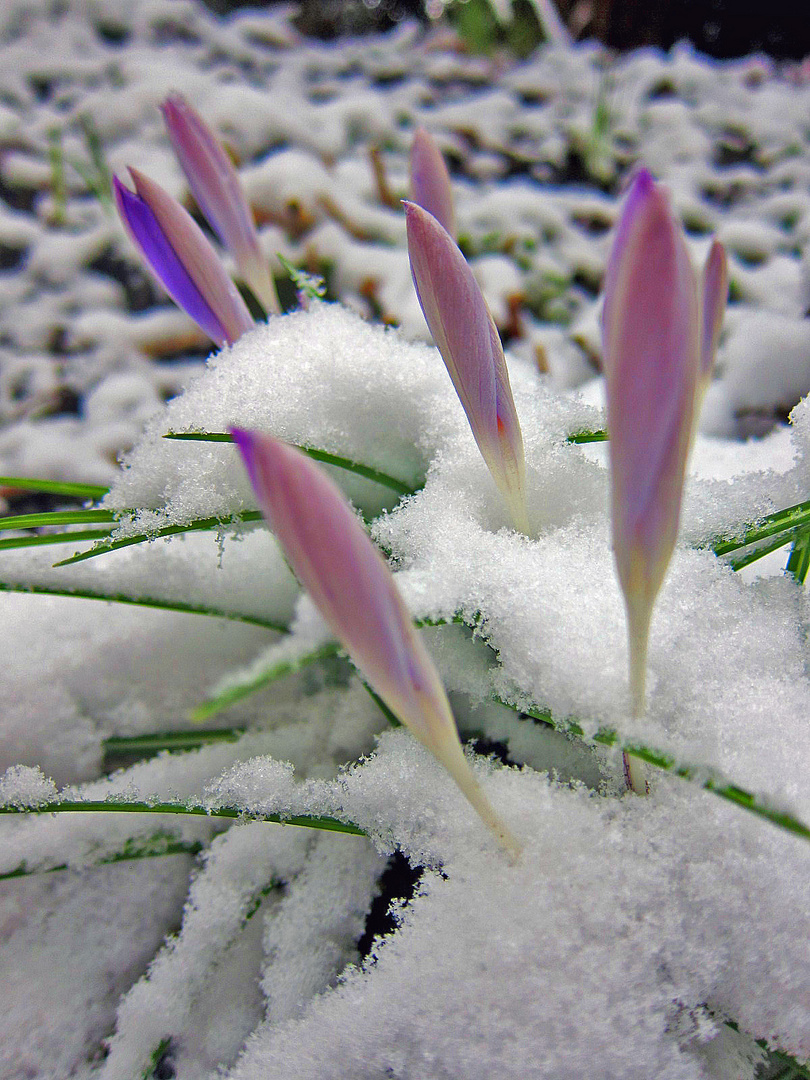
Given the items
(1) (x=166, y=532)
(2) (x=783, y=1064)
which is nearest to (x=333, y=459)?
(1) (x=166, y=532)

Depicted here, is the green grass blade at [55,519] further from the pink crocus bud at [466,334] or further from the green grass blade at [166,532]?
the pink crocus bud at [466,334]

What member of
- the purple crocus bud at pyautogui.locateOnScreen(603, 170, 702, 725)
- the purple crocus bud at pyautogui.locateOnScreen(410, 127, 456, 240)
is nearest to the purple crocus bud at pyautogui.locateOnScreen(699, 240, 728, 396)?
the purple crocus bud at pyautogui.locateOnScreen(410, 127, 456, 240)

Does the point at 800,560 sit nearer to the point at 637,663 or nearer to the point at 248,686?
the point at 637,663

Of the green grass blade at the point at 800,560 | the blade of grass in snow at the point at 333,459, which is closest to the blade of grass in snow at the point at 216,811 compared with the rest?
the blade of grass in snow at the point at 333,459

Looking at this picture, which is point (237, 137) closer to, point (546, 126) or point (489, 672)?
point (546, 126)

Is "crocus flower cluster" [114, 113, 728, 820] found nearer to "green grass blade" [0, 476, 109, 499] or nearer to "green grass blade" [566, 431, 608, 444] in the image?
"green grass blade" [566, 431, 608, 444]
